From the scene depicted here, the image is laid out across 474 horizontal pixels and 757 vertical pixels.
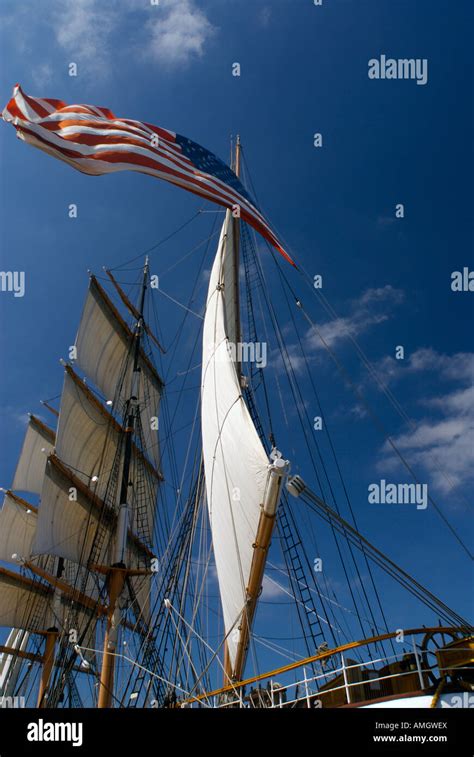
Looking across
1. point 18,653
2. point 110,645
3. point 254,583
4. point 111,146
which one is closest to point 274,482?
point 254,583

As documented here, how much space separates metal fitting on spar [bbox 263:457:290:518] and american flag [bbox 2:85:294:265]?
202 inches

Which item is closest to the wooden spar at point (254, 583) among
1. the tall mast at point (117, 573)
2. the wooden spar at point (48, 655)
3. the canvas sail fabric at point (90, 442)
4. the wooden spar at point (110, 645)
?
the tall mast at point (117, 573)

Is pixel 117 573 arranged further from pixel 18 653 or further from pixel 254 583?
pixel 18 653

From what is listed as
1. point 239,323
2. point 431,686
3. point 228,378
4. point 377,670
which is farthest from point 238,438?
point 431,686

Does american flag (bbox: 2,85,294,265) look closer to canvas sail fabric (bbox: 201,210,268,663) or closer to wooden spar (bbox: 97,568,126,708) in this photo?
canvas sail fabric (bbox: 201,210,268,663)

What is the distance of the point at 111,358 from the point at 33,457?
11263mm

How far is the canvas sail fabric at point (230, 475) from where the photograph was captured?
40.3 feet

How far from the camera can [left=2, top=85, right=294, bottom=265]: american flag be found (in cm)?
1341

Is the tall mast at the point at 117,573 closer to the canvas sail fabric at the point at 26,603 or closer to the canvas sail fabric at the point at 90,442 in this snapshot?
the canvas sail fabric at the point at 90,442

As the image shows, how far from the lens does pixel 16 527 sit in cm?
3950

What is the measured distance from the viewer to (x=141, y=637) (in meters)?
29.6
